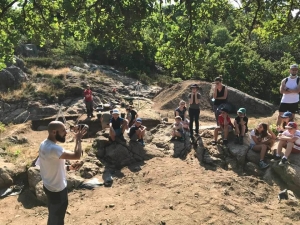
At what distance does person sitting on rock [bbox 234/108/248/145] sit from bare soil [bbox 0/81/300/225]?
0.95m

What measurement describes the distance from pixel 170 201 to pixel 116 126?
2863mm

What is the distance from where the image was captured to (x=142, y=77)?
2719cm

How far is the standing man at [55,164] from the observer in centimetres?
393

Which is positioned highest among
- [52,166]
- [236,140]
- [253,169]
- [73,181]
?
[52,166]

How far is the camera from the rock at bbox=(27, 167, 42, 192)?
751 cm

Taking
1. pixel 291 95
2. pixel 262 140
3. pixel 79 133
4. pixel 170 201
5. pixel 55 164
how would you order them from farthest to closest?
1. pixel 291 95
2. pixel 262 140
3. pixel 170 201
4. pixel 79 133
5. pixel 55 164

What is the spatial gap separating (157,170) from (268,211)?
263 cm

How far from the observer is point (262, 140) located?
769 centimetres

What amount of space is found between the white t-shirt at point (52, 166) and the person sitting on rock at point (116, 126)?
4340mm

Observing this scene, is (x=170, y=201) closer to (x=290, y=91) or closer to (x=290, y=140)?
(x=290, y=140)

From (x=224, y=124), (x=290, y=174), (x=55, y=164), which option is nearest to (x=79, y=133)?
(x=55, y=164)

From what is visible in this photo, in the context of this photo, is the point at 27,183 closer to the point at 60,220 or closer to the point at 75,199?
the point at 75,199

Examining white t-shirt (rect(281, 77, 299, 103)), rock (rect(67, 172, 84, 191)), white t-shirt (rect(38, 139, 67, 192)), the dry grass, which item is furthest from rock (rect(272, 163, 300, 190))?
the dry grass

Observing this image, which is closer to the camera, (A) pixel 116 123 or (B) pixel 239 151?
(B) pixel 239 151
